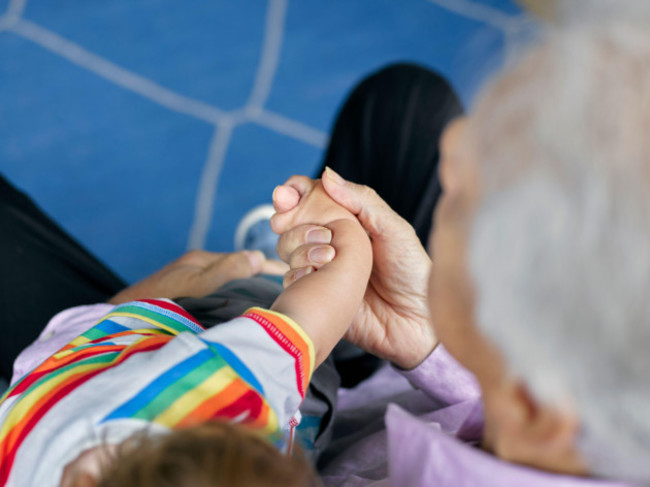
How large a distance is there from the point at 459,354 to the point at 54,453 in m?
0.29

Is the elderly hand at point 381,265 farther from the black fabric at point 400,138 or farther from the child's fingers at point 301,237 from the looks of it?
the black fabric at point 400,138

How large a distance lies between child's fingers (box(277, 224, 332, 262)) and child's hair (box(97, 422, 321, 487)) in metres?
0.26

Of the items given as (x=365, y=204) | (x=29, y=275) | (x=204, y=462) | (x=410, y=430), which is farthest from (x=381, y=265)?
(x=29, y=275)

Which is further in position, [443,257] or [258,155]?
[258,155]

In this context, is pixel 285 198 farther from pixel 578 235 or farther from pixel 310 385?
pixel 578 235

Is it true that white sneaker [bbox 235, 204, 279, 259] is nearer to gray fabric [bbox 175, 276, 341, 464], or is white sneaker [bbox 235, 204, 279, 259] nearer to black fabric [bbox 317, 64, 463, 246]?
black fabric [bbox 317, 64, 463, 246]

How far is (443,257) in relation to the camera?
0.46 metres

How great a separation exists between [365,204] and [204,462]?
0.35 meters

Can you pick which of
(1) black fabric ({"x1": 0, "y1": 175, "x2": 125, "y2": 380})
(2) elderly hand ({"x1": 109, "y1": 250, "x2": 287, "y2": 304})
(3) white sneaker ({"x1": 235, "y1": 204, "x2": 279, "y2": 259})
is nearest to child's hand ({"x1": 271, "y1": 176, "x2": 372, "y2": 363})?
(2) elderly hand ({"x1": 109, "y1": 250, "x2": 287, "y2": 304})

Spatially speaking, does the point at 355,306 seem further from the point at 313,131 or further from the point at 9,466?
the point at 313,131

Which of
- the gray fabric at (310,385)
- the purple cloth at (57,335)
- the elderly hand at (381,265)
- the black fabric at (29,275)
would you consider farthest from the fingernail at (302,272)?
the black fabric at (29,275)

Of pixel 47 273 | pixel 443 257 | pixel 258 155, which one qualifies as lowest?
pixel 47 273

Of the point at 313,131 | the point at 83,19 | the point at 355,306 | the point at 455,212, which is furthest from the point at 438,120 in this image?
the point at 83,19

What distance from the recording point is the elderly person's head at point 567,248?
346 mm
